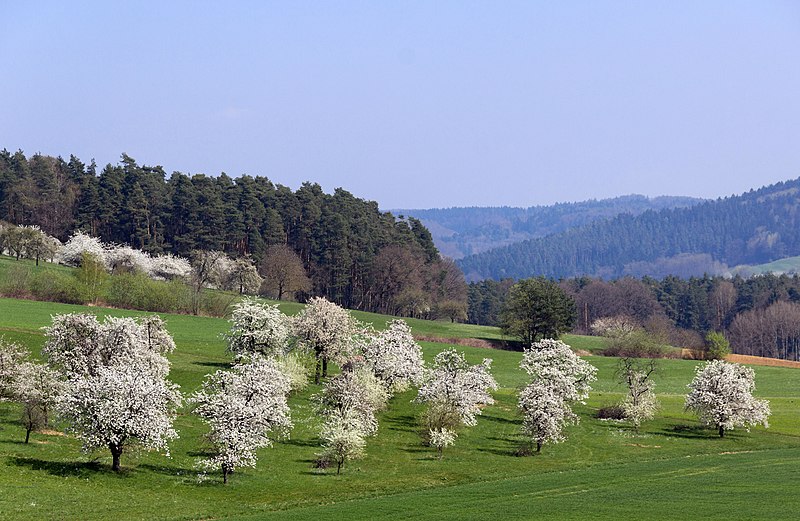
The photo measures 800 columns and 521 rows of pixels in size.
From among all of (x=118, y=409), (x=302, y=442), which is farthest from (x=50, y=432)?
(x=302, y=442)

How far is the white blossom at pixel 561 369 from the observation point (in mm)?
81250

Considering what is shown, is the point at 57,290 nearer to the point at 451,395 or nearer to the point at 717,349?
the point at 451,395

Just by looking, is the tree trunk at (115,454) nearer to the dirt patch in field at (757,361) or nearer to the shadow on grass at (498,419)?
the shadow on grass at (498,419)

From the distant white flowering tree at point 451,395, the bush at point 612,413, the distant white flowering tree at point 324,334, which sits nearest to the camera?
the distant white flowering tree at point 451,395

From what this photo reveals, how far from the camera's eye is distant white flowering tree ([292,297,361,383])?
85.4 m

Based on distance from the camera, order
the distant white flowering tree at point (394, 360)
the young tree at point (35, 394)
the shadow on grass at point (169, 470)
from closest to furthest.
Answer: the shadow on grass at point (169, 470)
the young tree at point (35, 394)
the distant white flowering tree at point (394, 360)

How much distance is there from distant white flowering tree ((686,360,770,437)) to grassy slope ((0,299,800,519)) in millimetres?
1267

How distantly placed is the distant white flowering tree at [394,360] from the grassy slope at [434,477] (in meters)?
3.27

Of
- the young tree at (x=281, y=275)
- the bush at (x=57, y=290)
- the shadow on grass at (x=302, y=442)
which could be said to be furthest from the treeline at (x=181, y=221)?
the shadow on grass at (x=302, y=442)

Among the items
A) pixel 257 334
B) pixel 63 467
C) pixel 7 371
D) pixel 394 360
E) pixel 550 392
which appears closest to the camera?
pixel 63 467

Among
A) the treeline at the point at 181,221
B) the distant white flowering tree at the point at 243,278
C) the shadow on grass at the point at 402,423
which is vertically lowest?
the shadow on grass at the point at 402,423

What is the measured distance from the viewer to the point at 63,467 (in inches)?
2099

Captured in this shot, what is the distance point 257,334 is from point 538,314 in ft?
213

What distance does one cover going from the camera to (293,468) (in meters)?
58.6
